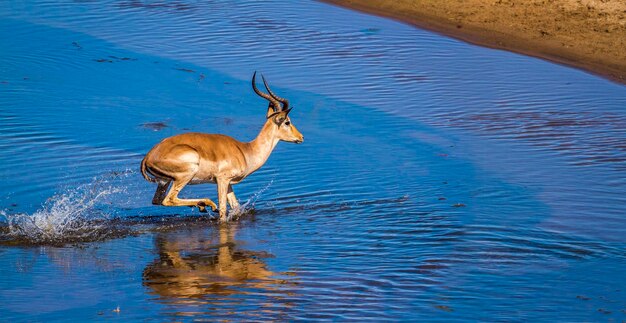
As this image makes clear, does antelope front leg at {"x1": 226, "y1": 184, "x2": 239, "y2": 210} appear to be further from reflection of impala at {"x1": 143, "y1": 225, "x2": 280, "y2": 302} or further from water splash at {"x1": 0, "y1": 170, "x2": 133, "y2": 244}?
water splash at {"x1": 0, "y1": 170, "x2": 133, "y2": 244}

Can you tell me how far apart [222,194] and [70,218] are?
162 cm

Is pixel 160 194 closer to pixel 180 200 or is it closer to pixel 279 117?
pixel 180 200

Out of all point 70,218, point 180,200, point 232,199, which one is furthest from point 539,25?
point 70,218

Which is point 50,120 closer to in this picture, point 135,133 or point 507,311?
point 135,133

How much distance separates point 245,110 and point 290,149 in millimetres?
1943

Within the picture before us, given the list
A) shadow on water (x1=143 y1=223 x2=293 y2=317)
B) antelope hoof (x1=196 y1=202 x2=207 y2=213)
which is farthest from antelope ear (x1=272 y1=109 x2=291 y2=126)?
shadow on water (x1=143 y1=223 x2=293 y2=317)

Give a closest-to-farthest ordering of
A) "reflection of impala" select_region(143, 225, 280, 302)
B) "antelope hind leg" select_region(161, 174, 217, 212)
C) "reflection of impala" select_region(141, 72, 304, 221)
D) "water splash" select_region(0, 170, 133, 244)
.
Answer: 1. "reflection of impala" select_region(143, 225, 280, 302)
2. "water splash" select_region(0, 170, 133, 244)
3. "reflection of impala" select_region(141, 72, 304, 221)
4. "antelope hind leg" select_region(161, 174, 217, 212)

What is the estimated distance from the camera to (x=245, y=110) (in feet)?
51.5

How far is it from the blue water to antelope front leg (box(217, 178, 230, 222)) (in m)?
0.20

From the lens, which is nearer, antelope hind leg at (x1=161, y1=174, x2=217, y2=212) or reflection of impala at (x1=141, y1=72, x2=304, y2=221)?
Answer: reflection of impala at (x1=141, y1=72, x2=304, y2=221)

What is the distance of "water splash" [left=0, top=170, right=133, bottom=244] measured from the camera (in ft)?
35.0

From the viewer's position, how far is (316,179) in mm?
12531

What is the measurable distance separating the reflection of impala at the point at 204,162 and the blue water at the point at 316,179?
0.33 meters

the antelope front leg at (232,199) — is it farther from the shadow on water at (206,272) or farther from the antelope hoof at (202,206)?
the shadow on water at (206,272)
